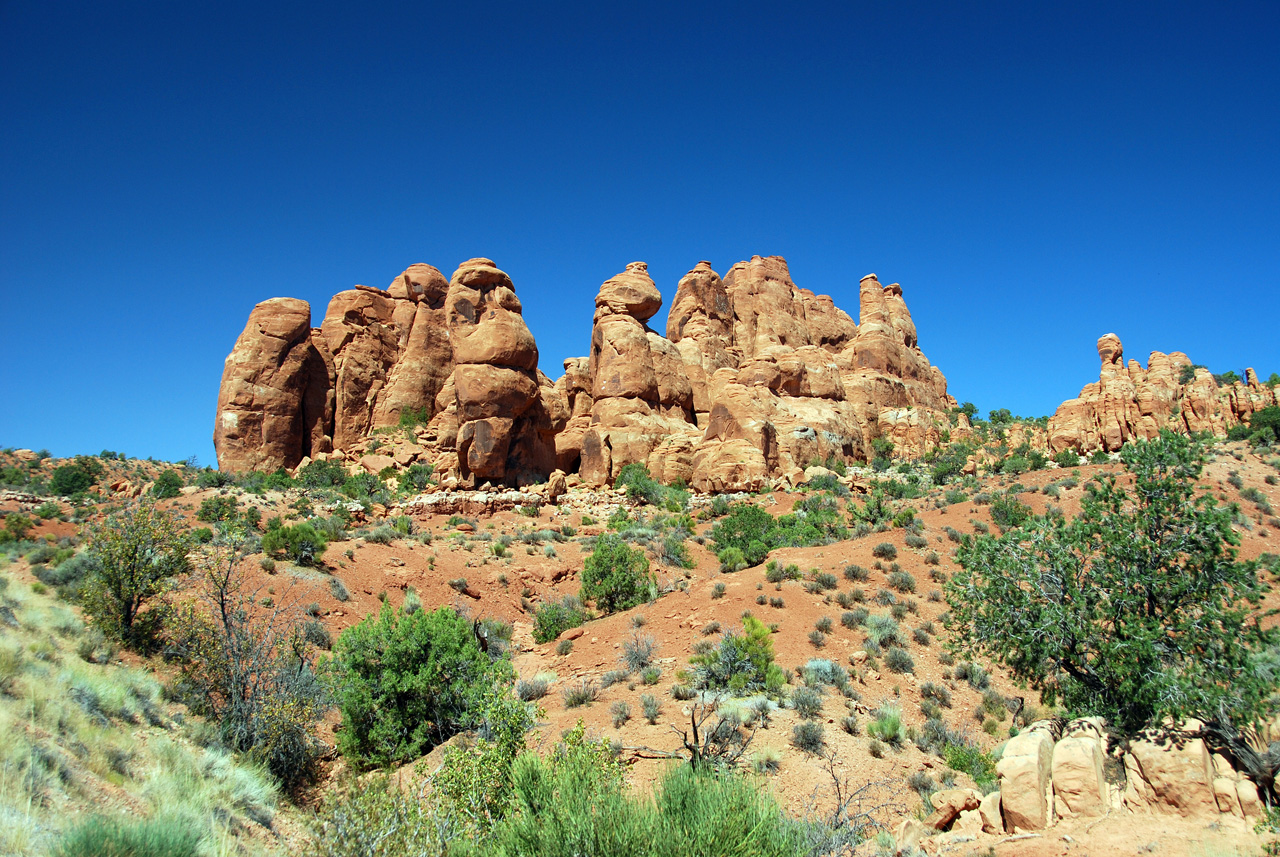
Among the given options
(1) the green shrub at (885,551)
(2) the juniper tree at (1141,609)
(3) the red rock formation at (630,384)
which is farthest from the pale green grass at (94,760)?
(3) the red rock formation at (630,384)

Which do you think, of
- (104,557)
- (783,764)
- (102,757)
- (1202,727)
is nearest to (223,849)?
(102,757)

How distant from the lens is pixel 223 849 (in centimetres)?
599

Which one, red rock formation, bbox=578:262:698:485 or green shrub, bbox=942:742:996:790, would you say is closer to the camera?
green shrub, bbox=942:742:996:790

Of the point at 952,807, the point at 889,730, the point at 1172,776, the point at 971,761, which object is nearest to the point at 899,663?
the point at 889,730

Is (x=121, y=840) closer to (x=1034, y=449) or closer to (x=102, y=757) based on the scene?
(x=102, y=757)

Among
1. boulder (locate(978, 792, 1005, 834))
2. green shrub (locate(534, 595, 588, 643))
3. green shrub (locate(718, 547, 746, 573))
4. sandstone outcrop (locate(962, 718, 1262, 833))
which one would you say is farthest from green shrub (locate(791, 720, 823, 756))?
green shrub (locate(718, 547, 746, 573))

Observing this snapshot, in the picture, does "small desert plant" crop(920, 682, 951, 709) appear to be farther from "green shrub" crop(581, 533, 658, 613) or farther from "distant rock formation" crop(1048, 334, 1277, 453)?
"distant rock formation" crop(1048, 334, 1277, 453)

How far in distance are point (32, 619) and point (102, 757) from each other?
527cm

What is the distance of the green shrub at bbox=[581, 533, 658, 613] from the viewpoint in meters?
17.5

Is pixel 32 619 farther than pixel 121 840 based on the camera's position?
Yes

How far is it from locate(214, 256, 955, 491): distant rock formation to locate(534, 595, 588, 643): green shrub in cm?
1671

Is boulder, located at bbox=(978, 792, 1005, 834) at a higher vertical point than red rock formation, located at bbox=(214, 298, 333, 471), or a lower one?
lower

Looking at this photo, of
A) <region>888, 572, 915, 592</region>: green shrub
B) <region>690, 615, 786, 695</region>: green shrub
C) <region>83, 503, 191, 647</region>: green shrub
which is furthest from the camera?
<region>888, 572, 915, 592</region>: green shrub

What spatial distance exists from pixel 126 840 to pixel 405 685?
511 cm
